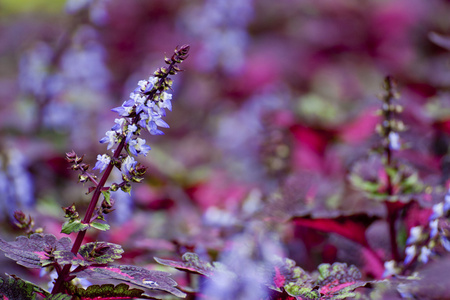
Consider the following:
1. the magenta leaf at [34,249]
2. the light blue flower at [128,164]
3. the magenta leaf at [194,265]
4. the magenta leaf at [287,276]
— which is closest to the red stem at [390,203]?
the magenta leaf at [287,276]

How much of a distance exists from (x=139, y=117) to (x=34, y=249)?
231 mm

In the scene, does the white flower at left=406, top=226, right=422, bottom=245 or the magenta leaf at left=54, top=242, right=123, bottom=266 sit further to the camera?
the white flower at left=406, top=226, right=422, bottom=245

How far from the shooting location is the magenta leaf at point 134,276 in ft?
1.97

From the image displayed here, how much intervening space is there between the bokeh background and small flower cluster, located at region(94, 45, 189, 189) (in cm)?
33

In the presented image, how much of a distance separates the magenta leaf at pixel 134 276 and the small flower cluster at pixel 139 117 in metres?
0.12

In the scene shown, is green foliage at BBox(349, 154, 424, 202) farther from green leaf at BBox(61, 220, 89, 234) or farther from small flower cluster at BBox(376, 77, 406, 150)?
green leaf at BBox(61, 220, 89, 234)

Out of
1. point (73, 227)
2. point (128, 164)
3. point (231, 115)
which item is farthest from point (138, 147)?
point (231, 115)

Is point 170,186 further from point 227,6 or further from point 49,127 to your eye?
point 227,6

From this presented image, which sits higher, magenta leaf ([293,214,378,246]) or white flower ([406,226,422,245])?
magenta leaf ([293,214,378,246])

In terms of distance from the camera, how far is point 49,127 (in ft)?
5.90

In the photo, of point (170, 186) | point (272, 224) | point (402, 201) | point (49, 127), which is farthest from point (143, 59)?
point (402, 201)

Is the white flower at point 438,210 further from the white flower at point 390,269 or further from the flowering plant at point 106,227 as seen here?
the flowering plant at point 106,227

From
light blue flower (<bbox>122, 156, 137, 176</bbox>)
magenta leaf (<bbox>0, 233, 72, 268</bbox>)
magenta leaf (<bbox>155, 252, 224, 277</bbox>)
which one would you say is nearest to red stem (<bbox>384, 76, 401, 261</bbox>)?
magenta leaf (<bbox>155, 252, 224, 277</bbox>)

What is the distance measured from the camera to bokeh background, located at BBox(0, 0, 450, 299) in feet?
3.57
